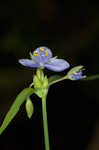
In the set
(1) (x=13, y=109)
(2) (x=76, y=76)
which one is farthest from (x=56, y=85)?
(1) (x=13, y=109)

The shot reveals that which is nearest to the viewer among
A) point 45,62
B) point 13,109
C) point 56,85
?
point 13,109

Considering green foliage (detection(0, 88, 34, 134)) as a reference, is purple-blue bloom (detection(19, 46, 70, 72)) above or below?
above

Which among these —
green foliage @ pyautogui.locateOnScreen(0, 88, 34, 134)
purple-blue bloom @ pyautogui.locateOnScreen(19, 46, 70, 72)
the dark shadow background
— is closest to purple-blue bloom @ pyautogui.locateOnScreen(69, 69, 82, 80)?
purple-blue bloom @ pyautogui.locateOnScreen(19, 46, 70, 72)

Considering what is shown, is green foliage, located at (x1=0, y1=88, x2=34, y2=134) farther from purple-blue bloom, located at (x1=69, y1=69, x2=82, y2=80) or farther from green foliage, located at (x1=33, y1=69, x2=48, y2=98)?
purple-blue bloom, located at (x1=69, y1=69, x2=82, y2=80)

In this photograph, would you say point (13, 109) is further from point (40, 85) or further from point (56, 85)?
point (56, 85)

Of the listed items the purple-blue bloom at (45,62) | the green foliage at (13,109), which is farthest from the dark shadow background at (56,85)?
the green foliage at (13,109)
